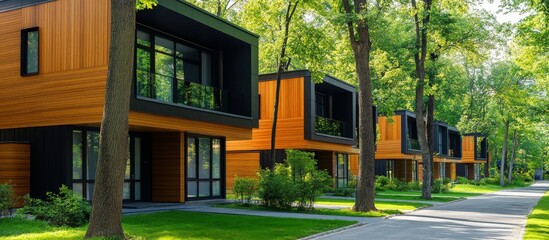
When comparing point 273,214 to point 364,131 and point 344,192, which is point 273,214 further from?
point 344,192

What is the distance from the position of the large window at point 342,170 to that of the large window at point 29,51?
2171 centimetres

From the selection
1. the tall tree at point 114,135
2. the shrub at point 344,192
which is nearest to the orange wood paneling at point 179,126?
the tall tree at point 114,135

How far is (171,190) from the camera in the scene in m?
21.9

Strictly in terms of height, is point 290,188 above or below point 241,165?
below

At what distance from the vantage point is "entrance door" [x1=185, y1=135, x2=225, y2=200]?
2290 centimetres

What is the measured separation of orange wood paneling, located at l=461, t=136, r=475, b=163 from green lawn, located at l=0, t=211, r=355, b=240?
6127 cm

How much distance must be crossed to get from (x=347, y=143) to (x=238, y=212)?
17737mm

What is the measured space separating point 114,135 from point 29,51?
9494 millimetres

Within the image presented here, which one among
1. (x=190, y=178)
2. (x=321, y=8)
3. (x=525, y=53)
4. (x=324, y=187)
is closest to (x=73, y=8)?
(x=190, y=178)

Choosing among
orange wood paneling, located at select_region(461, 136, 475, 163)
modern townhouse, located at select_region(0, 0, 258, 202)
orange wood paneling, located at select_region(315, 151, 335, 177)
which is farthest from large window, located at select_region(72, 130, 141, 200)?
orange wood paneling, located at select_region(461, 136, 475, 163)

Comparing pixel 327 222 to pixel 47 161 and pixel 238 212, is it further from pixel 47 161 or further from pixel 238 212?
pixel 47 161

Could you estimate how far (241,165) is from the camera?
108 feet

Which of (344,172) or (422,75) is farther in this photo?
(344,172)

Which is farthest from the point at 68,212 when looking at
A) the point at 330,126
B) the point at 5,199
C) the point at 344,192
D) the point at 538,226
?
the point at 330,126
